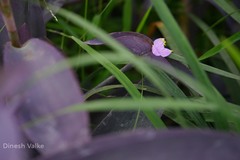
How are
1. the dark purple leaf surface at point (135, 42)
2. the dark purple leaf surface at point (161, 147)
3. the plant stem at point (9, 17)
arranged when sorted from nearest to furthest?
the dark purple leaf surface at point (161, 147) → the plant stem at point (9, 17) → the dark purple leaf surface at point (135, 42)

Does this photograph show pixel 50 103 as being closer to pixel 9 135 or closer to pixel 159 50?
pixel 9 135

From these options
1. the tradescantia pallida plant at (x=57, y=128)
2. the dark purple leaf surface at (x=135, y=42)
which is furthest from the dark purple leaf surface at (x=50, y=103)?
the dark purple leaf surface at (x=135, y=42)

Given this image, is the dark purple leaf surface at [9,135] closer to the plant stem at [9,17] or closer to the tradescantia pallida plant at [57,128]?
the tradescantia pallida plant at [57,128]

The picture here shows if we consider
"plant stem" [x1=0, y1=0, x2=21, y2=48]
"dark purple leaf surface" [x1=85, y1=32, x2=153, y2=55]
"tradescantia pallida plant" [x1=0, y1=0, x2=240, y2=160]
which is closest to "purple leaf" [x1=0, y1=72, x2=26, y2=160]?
"tradescantia pallida plant" [x1=0, y1=0, x2=240, y2=160]

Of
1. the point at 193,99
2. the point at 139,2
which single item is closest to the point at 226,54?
the point at 193,99

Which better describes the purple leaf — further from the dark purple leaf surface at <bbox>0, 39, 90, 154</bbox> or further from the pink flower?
the pink flower

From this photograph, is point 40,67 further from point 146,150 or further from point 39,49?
point 146,150

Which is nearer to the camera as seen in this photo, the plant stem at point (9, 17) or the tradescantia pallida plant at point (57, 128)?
the tradescantia pallida plant at point (57, 128)

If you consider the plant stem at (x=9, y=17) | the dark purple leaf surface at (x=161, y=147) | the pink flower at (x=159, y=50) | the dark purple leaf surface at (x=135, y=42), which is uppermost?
the plant stem at (x=9, y=17)

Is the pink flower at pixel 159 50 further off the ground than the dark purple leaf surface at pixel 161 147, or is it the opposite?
the dark purple leaf surface at pixel 161 147
